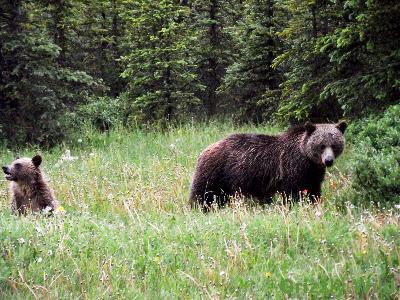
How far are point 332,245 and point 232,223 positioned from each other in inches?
50.9

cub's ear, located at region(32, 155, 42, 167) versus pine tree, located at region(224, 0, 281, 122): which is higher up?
pine tree, located at region(224, 0, 281, 122)

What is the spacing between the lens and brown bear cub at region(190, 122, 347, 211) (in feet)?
28.6

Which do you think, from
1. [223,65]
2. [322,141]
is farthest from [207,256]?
[223,65]

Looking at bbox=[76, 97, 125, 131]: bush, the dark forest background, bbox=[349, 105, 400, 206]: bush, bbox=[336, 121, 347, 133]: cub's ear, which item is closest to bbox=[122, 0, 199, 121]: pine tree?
the dark forest background

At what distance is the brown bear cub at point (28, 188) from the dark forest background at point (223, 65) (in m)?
4.91

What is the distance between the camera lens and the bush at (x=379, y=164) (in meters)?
7.11

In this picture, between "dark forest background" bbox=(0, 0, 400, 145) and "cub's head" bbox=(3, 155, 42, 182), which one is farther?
"dark forest background" bbox=(0, 0, 400, 145)

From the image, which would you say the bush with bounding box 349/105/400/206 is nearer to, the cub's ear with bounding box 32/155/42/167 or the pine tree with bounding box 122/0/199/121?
the cub's ear with bounding box 32/155/42/167

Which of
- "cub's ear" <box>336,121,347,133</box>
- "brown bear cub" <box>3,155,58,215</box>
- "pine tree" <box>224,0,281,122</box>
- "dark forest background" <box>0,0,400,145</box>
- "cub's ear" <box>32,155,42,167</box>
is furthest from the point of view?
"pine tree" <box>224,0,281,122</box>

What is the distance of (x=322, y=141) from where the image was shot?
27.9 feet

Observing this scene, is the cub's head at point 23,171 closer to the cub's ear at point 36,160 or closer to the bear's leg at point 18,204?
the cub's ear at point 36,160

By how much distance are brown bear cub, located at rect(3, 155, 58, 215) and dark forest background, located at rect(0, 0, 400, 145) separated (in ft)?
16.1

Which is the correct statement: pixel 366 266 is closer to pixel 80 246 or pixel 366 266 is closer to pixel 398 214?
pixel 398 214

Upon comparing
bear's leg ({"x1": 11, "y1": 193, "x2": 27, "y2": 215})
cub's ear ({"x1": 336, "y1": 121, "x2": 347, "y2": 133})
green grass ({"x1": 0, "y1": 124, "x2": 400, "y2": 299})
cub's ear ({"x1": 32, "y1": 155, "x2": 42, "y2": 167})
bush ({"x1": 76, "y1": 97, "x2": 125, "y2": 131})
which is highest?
cub's ear ({"x1": 336, "y1": 121, "x2": 347, "y2": 133})
